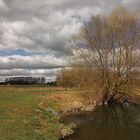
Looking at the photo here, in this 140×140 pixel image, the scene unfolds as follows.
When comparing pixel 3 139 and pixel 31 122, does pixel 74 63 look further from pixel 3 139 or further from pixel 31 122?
pixel 3 139

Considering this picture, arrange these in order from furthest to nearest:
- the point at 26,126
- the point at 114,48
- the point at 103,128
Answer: the point at 114,48 → the point at 103,128 → the point at 26,126

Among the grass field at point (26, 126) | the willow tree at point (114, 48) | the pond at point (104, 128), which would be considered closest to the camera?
the grass field at point (26, 126)

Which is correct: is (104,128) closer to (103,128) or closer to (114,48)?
(103,128)

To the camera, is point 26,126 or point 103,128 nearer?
point 26,126

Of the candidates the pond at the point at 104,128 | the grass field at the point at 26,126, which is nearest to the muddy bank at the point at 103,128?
the pond at the point at 104,128

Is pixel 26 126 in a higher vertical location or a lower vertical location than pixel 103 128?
higher

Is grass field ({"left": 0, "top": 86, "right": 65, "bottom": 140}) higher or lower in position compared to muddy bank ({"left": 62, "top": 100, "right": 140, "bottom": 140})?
higher

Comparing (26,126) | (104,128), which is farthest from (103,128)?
(26,126)

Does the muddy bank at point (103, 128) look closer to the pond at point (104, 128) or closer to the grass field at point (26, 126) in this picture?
the pond at point (104, 128)

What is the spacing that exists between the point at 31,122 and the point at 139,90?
31.9 meters

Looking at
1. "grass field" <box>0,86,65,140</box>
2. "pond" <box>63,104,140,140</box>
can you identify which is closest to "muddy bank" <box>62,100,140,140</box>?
"pond" <box>63,104,140,140</box>

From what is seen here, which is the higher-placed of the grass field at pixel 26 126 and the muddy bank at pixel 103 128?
the grass field at pixel 26 126

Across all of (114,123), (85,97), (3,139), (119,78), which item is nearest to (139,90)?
(119,78)

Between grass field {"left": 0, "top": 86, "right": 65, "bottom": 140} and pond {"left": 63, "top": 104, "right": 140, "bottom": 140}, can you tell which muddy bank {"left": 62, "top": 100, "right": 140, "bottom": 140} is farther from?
grass field {"left": 0, "top": 86, "right": 65, "bottom": 140}
